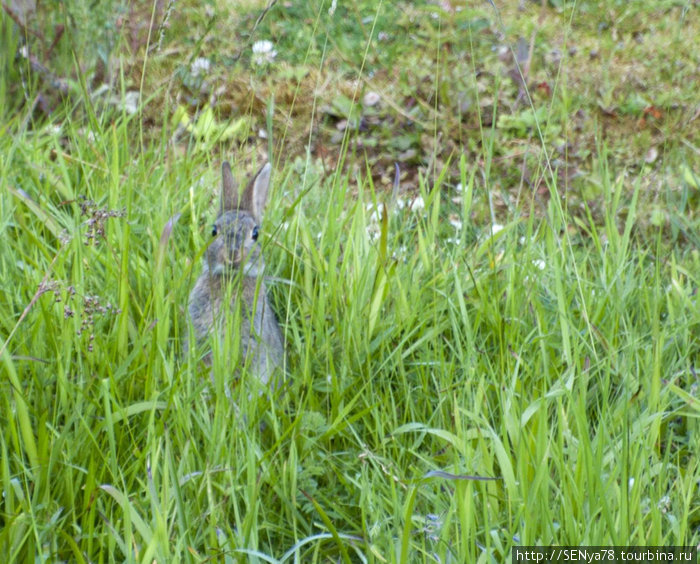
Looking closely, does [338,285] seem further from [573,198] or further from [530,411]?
[573,198]

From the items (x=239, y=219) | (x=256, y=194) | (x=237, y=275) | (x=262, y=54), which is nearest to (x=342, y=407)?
(x=237, y=275)

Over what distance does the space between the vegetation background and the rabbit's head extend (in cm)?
11

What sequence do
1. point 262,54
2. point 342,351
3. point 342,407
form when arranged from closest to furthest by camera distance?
point 342,407 < point 342,351 < point 262,54

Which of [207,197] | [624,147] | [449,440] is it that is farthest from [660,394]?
[624,147]

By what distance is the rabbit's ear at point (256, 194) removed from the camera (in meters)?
3.03

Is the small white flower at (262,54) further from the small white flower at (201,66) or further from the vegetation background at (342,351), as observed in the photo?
the small white flower at (201,66)

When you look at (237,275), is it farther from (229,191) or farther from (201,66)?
(201,66)

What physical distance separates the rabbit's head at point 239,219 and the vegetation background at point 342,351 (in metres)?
0.11

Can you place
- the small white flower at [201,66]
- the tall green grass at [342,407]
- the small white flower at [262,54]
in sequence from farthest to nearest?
1. the small white flower at [201,66]
2. the small white flower at [262,54]
3. the tall green grass at [342,407]

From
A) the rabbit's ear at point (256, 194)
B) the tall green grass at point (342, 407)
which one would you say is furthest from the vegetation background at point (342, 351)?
the rabbit's ear at point (256, 194)

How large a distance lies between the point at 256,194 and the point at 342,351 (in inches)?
28.3

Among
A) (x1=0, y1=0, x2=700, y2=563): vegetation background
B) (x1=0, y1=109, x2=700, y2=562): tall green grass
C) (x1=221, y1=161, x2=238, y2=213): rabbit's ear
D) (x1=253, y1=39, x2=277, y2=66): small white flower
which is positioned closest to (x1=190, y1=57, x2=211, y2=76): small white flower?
(x1=0, y1=0, x2=700, y2=563): vegetation background

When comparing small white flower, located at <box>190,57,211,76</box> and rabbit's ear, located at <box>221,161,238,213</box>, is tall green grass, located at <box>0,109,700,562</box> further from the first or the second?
small white flower, located at <box>190,57,211,76</box>

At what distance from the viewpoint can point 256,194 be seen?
306 centimetres
